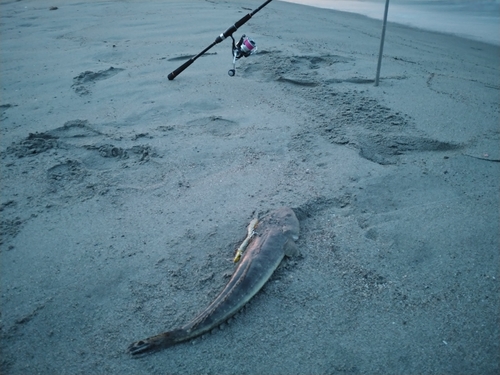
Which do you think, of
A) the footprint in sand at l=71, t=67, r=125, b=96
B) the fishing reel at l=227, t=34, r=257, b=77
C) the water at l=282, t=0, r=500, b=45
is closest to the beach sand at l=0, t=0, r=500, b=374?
the footprint in sand at l=71, t=67, r=125, b=96

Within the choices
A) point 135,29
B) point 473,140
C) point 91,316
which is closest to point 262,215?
point 91,316

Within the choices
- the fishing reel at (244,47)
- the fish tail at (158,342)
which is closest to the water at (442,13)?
the fishing reel at (244,47)

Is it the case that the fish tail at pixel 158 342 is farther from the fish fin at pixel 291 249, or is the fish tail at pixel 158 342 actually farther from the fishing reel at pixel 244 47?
the fishing reel at pixel 244 47

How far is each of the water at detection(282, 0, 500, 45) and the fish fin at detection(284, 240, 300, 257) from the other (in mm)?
7442

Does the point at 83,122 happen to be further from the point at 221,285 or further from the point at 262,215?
the point at 221,285

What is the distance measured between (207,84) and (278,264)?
9.88 ft

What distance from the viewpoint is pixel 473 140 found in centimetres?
342

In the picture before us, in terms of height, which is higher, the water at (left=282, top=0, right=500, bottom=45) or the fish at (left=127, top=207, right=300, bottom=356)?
the water at (left=282, top=0, right=500, bottom=45)

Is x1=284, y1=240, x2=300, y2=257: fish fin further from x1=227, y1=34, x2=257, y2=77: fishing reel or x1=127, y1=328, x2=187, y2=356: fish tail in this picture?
x1=227, y1=34, x2=257, y2=77: fishing reel

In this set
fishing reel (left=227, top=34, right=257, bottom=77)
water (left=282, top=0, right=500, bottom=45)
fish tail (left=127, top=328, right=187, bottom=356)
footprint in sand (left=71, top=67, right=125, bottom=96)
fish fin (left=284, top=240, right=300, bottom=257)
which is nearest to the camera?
fish tail (left=127, top=328, right=187, bottom=356)

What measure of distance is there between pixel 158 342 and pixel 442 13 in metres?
11.4

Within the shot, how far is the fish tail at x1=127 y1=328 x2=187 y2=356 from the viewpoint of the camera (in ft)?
6.16

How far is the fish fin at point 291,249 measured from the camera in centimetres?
237

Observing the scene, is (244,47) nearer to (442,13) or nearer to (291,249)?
(291,249)
